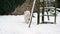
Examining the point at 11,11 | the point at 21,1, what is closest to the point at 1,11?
the point at 11,11

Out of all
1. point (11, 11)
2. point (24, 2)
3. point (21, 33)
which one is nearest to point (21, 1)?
point (24, 2)

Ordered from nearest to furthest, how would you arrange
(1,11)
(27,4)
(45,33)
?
(45,33) < (1,11) < (27,4)

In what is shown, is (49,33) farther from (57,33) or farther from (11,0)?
(11,0)

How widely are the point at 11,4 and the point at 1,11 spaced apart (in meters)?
0.77

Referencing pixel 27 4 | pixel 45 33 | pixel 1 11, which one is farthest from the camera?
pixel 27 4

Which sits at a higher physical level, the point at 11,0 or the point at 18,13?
the point at 11,0

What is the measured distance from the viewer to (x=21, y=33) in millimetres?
5168

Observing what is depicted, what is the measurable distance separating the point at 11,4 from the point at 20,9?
102 cm

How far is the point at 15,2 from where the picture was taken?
41.2 feet

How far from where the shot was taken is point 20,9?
1309 cm

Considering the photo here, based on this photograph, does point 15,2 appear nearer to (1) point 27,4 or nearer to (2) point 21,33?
(1) point 27,4

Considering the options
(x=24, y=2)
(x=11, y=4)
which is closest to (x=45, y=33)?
(x=11, y=4)

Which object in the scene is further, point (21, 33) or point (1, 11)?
point (1, 11)

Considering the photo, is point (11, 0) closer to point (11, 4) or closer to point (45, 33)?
point (11, 4)
